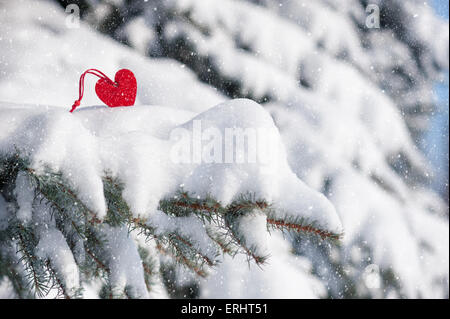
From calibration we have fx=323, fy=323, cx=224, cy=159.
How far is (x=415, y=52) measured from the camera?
1.75 metres

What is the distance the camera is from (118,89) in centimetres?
76

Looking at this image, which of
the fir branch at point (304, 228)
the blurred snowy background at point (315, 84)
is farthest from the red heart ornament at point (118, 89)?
the blurred snowy background at point (315, 84)

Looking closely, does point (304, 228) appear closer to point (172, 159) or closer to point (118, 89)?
point (172, 159)

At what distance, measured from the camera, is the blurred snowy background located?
1469 mm

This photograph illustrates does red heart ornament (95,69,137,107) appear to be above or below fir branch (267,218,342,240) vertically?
above

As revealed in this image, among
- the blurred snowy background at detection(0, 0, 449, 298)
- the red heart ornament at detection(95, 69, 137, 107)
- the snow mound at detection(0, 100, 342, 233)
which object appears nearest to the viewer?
the snow mound at detection(0, 100, 342, 233)

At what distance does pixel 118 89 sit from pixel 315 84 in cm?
113

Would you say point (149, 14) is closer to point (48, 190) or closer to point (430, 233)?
point (48, 190)

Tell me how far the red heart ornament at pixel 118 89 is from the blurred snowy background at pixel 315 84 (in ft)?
2.24

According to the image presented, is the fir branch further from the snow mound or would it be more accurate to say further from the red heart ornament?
the red heart ornament

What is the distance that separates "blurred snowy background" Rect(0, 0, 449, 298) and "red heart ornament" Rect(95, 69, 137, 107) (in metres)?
0.68

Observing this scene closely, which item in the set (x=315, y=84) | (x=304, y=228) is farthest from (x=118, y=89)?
(x=315, y=84)

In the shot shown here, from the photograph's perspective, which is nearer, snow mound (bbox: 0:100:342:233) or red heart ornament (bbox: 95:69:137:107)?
snow mound (bbox: 0:100:342:233)

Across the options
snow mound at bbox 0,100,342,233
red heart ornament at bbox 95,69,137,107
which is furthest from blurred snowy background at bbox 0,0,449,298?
snow mound at bbox 0,100,342,233
